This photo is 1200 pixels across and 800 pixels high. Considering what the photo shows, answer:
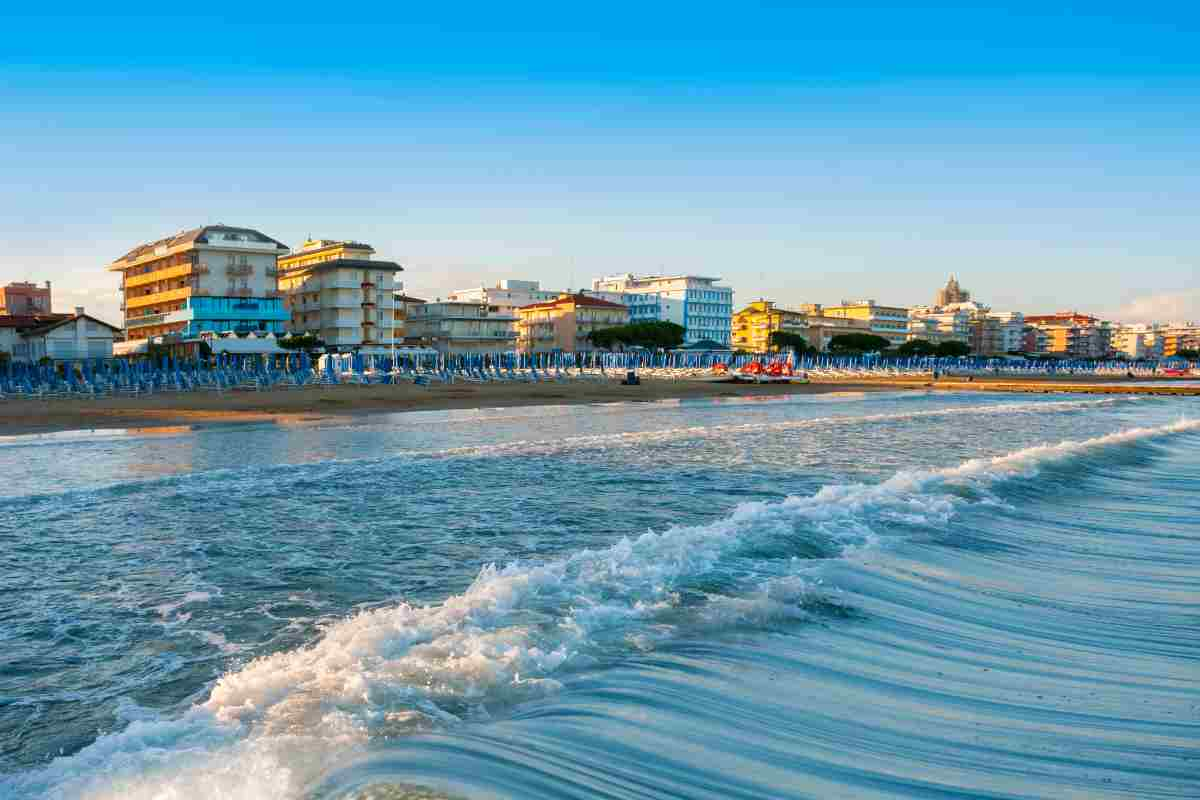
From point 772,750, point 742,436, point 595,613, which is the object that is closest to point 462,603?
point 595,613

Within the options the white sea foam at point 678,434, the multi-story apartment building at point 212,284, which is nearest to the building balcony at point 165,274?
the multi-story apartment building at point 212,284

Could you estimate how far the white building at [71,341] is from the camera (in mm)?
54344

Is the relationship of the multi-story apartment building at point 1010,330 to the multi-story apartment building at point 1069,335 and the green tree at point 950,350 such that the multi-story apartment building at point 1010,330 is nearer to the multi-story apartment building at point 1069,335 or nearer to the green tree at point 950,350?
the multi-story apartment building at point 1069,335

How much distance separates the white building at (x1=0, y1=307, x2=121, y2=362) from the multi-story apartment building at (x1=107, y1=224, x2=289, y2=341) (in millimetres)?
5942

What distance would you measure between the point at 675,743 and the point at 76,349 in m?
60.9

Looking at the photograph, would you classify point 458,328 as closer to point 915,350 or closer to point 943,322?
point 915,350

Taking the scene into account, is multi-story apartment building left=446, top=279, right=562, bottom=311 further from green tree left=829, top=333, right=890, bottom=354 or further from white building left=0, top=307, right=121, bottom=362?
white building left=0, top=307, right=121, bottom=362

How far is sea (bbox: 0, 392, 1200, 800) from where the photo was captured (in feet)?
12.5

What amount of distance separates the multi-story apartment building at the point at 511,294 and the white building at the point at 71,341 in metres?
62.4

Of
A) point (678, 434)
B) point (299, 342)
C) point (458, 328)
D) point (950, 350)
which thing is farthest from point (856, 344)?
point (678, 434)

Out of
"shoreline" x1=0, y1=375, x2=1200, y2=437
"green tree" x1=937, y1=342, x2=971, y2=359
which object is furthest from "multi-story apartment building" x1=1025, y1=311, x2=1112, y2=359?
"shoreline" x1=0, y1=375, x2=1200, y2=437

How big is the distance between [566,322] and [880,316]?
72.3 m

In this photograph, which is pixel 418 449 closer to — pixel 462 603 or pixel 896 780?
pixel 462 603

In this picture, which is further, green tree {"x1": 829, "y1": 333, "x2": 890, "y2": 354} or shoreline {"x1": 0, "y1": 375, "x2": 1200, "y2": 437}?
green tree {"x1": 829, "y1": 333, "x2": 890, "y2": 354}
